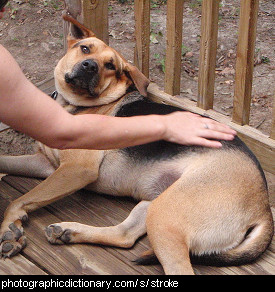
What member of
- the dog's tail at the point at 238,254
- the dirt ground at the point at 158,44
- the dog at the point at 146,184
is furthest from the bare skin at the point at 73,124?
the dirt ground at the point at 158,44

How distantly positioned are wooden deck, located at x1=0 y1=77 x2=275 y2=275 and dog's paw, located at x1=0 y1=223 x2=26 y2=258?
38 millimetres

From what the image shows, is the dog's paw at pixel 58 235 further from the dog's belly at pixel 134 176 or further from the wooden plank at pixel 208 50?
the wooden plank at pixel 208 50

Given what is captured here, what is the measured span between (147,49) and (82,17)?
0.62 meters

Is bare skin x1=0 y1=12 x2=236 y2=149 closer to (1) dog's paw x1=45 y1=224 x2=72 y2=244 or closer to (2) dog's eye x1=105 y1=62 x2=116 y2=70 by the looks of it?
(1) dog's paw x1=45 y1=224 x2=72 y2=244

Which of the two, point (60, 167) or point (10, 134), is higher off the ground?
point (60, 167)

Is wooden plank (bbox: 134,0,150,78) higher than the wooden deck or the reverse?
higher

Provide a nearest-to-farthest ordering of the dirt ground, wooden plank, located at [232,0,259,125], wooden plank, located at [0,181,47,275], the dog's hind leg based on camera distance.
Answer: wooden plank, located at [0,181,47,275]
wooden plank, located at [232,0,259,125]
the dog's hind leg
the dirt ground

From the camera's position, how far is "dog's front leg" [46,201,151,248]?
3230 mm

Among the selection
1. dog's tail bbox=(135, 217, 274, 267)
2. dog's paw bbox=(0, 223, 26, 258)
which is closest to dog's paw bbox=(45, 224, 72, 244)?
dog's paw bbox=(0, 223, 26, 258)

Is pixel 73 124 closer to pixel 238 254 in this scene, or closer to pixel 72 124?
pixel 72 124

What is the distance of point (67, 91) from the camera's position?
14.0ft

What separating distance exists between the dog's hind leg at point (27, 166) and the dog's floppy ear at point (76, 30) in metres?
1.10

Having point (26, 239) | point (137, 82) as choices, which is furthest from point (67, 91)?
point (26, 239)
